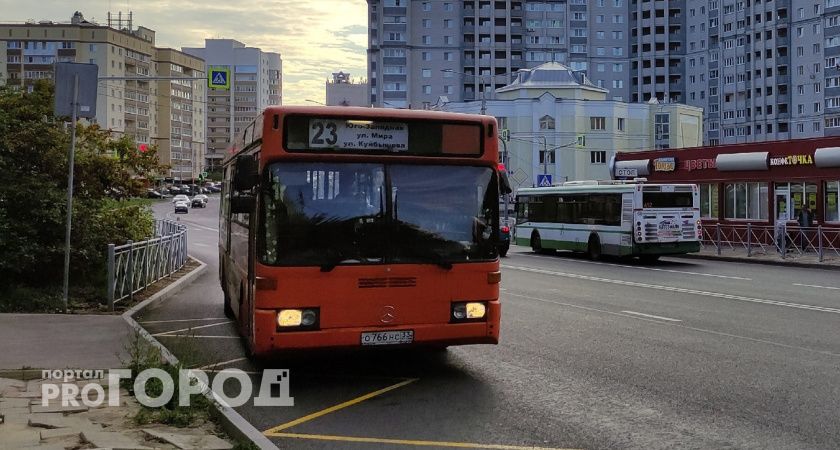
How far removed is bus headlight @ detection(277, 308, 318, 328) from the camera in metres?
7.83

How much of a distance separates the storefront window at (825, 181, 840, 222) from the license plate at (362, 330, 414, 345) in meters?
26.4

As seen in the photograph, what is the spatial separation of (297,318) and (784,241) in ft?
79.8

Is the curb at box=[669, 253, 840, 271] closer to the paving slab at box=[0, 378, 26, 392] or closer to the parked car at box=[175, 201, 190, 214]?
the paving slab at box=[0, 378, 26, 392]

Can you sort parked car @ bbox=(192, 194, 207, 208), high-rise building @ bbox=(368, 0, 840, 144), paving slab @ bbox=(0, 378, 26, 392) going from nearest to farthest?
paving slab @ bbox=(0, 378, 26, 392)
parked car @ bbox=(192, 194, 207, 208)
high-rise building @ bbox=(368, 0, 840, 144)

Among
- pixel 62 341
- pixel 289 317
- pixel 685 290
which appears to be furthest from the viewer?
pixel 685 290

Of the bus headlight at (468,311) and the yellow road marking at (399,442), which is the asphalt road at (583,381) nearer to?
the yellow road marking at (399,442)

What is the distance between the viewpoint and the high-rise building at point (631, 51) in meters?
119

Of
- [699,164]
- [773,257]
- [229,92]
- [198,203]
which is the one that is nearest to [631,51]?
[198,203]

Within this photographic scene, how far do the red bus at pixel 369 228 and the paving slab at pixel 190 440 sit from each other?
1.74m

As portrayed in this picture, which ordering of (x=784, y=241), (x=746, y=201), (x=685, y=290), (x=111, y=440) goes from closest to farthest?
(x=111, y=440) → (x=685, y=290) → (x=784, y=241) → (x=746, y=201)

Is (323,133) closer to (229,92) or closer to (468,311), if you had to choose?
(468,311)

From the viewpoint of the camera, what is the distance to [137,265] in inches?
595

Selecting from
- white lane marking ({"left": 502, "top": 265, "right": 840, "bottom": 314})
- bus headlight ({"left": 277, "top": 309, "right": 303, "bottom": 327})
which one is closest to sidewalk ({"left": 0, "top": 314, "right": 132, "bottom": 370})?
bus headlight ({"left": 277, "top": 309, "right": 303, "bottom": 327})

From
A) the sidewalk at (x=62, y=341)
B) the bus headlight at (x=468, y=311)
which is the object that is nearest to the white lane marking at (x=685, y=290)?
the bus headlight at (x=468, y=311)
